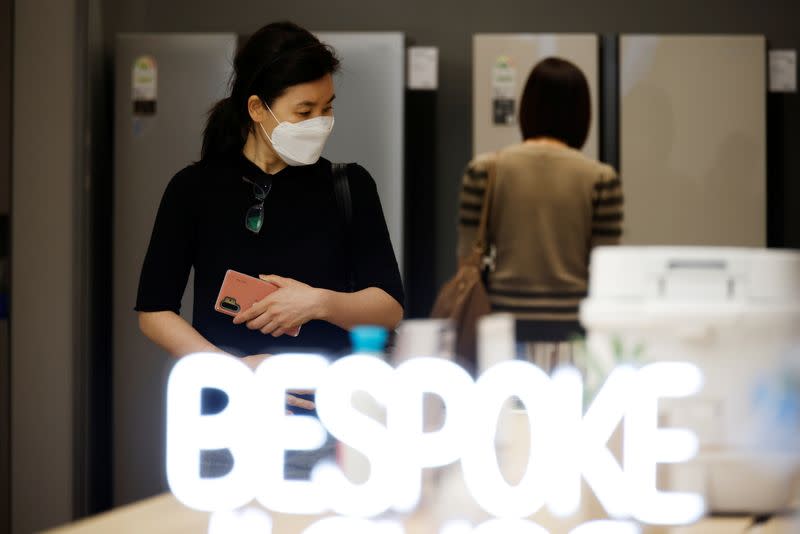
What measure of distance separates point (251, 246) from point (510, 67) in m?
0.97

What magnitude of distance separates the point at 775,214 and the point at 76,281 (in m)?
1.78

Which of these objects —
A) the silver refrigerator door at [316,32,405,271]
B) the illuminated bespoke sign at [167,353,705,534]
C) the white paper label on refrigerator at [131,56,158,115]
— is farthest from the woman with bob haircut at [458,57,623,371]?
the white paper label on refrigerator at [131,56,158,115]

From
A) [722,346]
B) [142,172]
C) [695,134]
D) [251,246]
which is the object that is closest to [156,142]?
[142,172]

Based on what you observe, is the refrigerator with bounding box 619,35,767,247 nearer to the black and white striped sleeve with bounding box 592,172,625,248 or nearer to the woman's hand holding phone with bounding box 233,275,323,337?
the black and white striped sleeve with bounding box 592,172,625,248

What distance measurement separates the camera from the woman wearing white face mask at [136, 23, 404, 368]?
1637mm

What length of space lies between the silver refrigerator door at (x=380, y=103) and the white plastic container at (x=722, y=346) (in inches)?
38.2

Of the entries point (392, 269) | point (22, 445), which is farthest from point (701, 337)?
point (22, 445)

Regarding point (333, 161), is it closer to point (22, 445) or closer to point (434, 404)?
point (434, 404)

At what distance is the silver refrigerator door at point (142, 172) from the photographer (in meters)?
2.12

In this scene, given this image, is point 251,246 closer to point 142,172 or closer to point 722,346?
point 142,172

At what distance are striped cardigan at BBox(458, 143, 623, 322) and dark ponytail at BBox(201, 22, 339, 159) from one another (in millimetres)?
479

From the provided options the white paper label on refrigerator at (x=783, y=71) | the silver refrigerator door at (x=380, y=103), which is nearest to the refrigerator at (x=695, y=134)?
the white paper label on refrigerator at (x=783, y=71)

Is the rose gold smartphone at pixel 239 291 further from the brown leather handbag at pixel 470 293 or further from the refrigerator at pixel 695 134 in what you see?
the refrigerator at pixel 695 134

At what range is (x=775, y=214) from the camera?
2.27 m
